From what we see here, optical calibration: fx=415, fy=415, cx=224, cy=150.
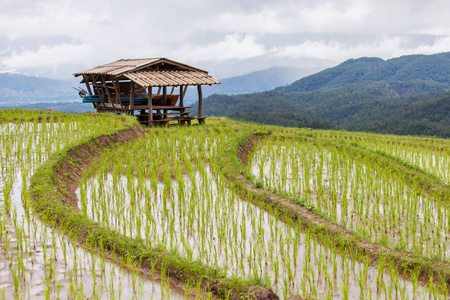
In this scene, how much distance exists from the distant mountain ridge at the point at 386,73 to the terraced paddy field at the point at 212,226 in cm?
15387

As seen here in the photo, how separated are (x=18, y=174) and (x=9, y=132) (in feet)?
11.7

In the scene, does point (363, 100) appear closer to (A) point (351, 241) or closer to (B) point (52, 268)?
(A) point (351, 241)

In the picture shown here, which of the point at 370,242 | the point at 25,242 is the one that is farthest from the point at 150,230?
the point at 370,242

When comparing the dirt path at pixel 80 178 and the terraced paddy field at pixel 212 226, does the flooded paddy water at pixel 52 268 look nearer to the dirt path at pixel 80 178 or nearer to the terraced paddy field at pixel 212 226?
the terraced paddy field at pixel 212 226

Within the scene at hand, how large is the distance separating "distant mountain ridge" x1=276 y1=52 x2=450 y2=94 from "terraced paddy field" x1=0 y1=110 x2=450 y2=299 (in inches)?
6058

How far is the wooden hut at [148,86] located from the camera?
44.4ft

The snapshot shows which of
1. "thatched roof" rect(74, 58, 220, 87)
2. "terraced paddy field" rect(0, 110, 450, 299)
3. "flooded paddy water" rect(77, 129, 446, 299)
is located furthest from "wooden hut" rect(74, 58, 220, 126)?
"flooded paddy water" rect(77, 129, 446, 299)

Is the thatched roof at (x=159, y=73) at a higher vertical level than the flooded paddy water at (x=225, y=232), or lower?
higher

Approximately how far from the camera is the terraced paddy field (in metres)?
3.61

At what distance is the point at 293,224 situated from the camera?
5289 mm

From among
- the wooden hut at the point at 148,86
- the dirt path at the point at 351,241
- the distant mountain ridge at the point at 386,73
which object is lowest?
the dirt path at the point at 351,241

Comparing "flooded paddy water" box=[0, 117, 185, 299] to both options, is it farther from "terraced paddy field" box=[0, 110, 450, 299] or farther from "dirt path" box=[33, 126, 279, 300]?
"dirt path" box=[33, 126, 279, 300]

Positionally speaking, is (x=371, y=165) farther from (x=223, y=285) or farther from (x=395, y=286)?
(x=223, y=285)

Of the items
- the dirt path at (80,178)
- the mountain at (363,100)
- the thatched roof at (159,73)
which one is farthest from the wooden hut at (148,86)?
the mountain at (363,100)
